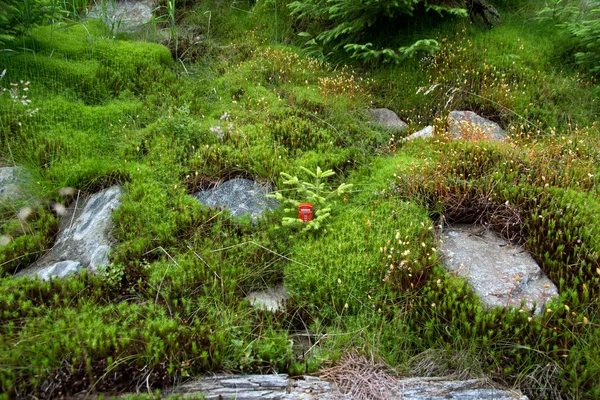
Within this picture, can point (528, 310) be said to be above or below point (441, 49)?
below

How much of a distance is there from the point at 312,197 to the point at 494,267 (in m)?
2.10

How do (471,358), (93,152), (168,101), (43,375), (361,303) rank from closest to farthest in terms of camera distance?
(43,375) → (471,358) → (361,303) → (93,152) → (168,101)

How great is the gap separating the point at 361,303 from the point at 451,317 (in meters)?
0.82

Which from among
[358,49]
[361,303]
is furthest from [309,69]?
[361,303]

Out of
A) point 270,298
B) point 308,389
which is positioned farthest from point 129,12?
point 308,389

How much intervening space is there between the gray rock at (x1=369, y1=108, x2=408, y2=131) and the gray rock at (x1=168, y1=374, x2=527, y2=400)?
184 inches

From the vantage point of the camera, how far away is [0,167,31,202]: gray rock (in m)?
5.52

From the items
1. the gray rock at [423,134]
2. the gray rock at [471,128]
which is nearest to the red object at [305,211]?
the gray rock at [423,134]

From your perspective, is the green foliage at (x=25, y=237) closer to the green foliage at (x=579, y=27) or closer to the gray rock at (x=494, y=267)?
the gray rock at (x=494, y=267)

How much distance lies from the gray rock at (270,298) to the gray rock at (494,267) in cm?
171

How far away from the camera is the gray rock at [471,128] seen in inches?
245

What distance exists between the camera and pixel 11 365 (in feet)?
10.7

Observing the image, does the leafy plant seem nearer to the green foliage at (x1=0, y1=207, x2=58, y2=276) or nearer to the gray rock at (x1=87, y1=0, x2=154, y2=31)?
the green foliage at (x1=0, y1=207, x2=58, y2=276)

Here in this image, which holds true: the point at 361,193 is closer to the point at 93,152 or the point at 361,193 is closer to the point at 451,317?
the point at 451,317
